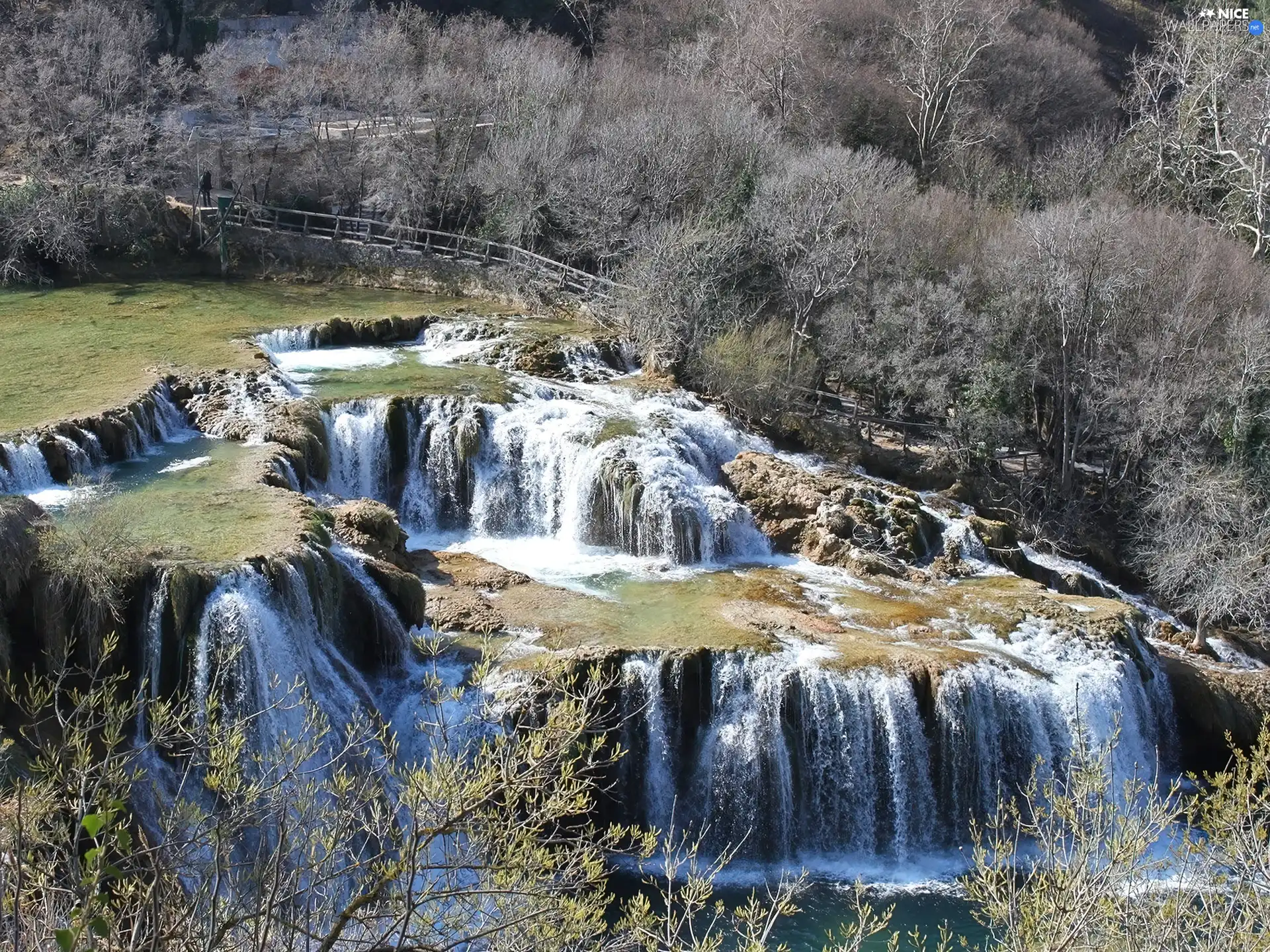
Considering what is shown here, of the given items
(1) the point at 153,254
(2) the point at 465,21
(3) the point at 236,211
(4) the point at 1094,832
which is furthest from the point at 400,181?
(4) the point at 1094,832

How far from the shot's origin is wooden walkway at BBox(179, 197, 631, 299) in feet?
114

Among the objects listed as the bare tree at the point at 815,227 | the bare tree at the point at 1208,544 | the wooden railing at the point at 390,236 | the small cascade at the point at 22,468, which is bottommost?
the bare tree at the point at 1208,544

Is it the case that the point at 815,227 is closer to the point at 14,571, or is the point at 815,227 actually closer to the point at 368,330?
the point at 368,330

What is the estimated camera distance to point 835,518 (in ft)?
76.9

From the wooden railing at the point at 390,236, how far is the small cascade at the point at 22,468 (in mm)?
16706

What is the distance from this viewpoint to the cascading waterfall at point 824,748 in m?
17.9

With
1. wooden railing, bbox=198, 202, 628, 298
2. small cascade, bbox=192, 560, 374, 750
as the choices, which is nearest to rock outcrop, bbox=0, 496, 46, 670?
small cascade, bbox=192, 560, 374, 750

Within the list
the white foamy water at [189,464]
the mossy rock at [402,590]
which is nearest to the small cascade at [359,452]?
the white foamy water at [189,464]

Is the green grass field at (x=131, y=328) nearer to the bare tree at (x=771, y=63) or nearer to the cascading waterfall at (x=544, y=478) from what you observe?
the cascading waterfall at (x=544, y=478)

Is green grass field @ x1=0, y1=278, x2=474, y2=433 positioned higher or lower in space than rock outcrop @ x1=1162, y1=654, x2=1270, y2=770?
higher

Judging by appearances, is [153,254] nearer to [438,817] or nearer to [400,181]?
[400,181]

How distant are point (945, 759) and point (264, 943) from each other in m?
14.0

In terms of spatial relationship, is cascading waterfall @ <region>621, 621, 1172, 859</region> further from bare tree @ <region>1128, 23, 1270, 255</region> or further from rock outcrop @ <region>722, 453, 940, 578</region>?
bare tree @ <region>1128, 23, 1270, 255</region>

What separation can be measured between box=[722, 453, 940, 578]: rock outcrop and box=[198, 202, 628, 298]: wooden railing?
38.5 feet
